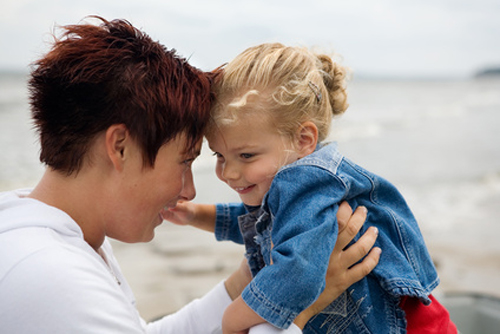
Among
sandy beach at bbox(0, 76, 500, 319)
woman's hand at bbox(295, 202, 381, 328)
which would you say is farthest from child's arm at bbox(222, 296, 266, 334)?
sandy beach at bbox(0, 76, 500, 319)

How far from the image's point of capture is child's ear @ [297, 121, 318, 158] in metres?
1.96

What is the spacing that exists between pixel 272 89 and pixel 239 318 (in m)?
0.83

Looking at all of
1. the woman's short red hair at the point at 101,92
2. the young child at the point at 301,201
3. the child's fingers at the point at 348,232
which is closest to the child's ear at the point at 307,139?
the young child at the point at 301,201

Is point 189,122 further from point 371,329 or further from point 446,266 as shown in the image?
point 446,266

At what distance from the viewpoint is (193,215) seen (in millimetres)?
2324

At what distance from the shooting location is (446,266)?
5879 mm

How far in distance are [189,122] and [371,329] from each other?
93 cm

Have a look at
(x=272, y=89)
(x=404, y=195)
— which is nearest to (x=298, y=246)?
(x=272, y=89)

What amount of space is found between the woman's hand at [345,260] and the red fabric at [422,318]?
239 mm

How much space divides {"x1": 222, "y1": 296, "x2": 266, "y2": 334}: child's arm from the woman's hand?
0.14 metres

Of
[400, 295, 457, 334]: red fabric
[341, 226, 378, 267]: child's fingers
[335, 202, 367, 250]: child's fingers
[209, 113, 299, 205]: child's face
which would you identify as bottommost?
[400, 295, 457, 334]: red fabric

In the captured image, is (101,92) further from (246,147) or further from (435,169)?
(435,169)

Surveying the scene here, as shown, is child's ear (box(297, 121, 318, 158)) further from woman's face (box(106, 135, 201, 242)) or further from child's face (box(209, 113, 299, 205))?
woman's face (box(106, 135, 201, 242))

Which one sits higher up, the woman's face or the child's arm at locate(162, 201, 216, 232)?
the woman's face
